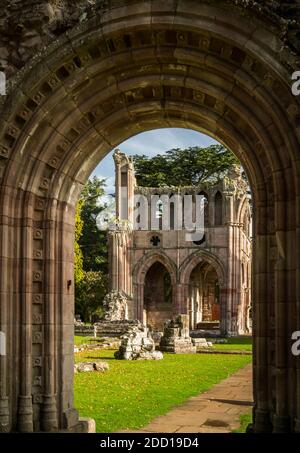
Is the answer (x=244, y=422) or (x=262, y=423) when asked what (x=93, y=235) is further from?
(x=262, y=423)

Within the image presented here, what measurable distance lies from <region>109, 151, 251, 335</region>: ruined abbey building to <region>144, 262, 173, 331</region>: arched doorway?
76 mm

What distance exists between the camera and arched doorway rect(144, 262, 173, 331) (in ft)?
151

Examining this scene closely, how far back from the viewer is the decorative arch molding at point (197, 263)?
42.8 meters

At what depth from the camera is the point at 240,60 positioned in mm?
6965

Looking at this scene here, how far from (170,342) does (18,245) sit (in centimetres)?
2011

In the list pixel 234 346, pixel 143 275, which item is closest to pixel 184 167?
pixel 143 275

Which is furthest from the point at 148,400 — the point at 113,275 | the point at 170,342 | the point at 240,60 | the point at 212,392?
the point at 113,275

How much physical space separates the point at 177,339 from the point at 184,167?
32.1m

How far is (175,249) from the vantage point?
43906mm

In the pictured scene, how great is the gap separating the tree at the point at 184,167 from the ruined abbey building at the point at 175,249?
10.6 metres

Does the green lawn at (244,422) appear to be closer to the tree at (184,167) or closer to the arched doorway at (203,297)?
the arched doorway at (203,297)

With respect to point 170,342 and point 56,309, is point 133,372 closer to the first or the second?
point 170,342

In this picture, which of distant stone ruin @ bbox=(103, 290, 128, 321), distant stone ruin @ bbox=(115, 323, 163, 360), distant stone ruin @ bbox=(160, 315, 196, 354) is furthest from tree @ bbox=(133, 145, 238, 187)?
distant stone ruin @ bbox=(115, 323, 163, 360)
